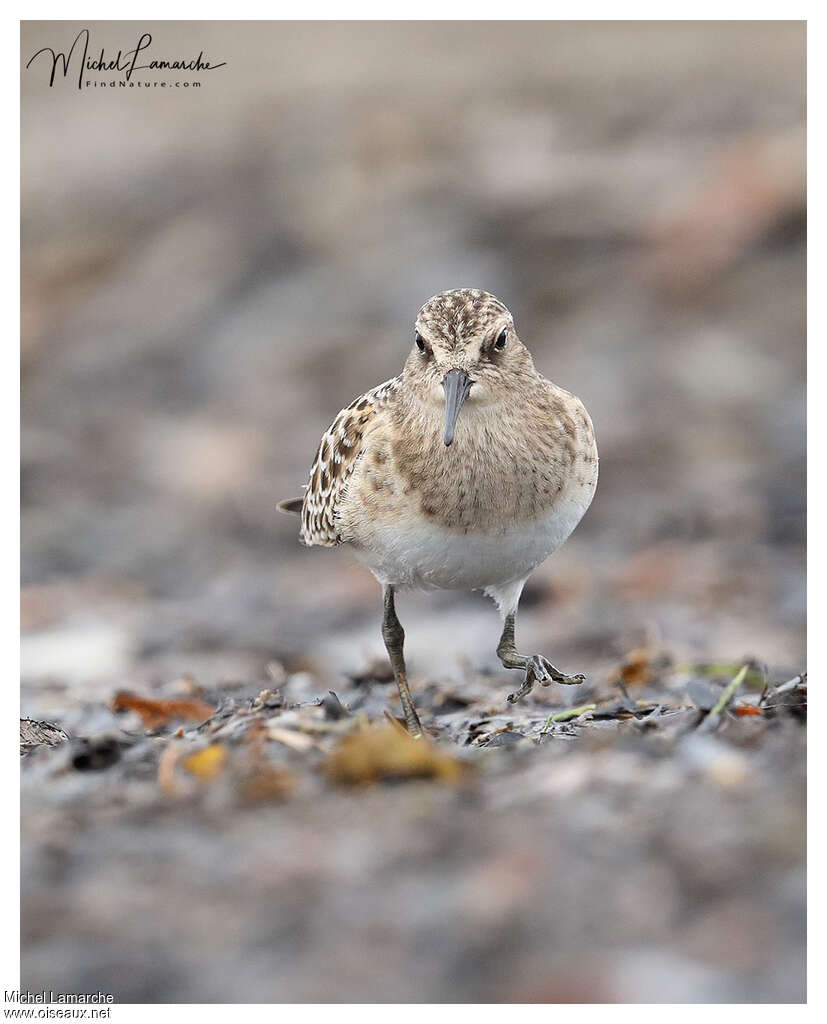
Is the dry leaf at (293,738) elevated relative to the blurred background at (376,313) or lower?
lower

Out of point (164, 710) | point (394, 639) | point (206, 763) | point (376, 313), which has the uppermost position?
point (376, 313)

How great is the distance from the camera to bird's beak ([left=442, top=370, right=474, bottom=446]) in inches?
214

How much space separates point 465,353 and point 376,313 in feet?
25.6

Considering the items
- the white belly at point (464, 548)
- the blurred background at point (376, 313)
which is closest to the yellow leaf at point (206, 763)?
the white belly at point (464, 548)

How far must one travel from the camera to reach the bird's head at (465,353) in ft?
18.5

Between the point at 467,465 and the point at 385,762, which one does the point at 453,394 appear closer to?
the point at 467,465

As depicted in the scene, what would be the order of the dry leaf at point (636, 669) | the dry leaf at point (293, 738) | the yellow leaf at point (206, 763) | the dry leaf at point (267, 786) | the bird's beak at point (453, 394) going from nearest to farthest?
the dry leaf at point (267, 786) → the yellow leaf at point (206, 763) → the dry leaf at point (293, 738) → the bird's beak at point (453, 394) → the dry leaf at point (636, 669)

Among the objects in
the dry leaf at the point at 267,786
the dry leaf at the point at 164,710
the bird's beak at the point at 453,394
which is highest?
the bird's beak at the point at 453,394

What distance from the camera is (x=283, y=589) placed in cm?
1057

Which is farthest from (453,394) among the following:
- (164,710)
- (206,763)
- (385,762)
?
(164,710)

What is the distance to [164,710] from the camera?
6.78 m

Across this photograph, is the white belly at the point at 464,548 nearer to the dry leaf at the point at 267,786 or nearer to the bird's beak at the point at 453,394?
the bird's beak at the point at 453,394

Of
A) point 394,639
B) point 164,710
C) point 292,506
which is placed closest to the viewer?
point 394,639
